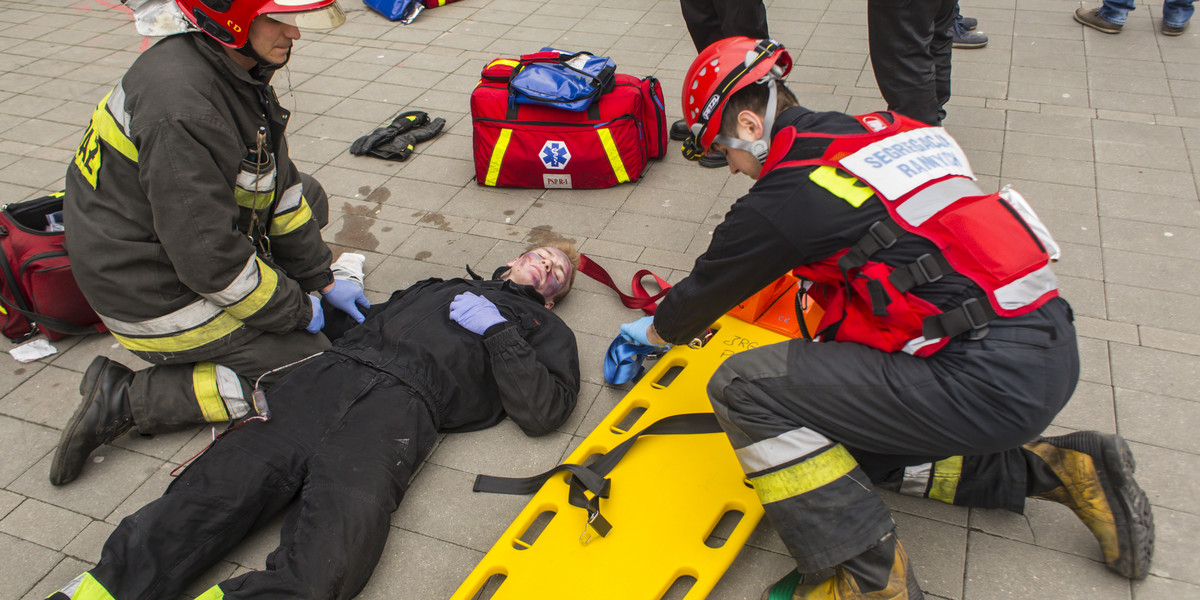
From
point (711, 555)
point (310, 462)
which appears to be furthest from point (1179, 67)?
point (310, 462)

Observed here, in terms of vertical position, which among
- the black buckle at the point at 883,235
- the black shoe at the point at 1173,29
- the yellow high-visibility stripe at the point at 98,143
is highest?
the yellow high-visibility stripe at the point at 98,143

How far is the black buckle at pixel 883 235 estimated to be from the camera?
207 centimetres

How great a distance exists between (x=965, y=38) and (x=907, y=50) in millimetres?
2490

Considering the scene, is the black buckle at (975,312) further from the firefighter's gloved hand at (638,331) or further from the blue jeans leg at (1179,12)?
the blue jeans leg at (1179,12)

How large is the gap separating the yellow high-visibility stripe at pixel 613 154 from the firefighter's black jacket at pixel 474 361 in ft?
5.23

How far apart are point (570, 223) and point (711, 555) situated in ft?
8.07

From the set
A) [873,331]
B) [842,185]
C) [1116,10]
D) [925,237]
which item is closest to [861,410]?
[873,331]

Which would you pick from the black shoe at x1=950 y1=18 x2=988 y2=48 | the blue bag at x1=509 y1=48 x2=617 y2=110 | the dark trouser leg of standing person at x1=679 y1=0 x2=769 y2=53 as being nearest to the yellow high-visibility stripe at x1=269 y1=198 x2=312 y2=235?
the blue bag at x1=509 y1=48 x2=617 y2=110

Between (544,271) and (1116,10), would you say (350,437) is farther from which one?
(1116,10)

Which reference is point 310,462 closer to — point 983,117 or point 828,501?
point 828,501

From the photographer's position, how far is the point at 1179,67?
588 centimetres

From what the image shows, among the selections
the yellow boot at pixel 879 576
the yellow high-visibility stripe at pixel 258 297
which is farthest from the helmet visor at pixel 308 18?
the yellow boot at pixel 879 576

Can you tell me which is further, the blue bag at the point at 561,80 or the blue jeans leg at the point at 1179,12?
the blue jeans leg at the point at 1179,12

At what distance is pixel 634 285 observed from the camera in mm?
3812
